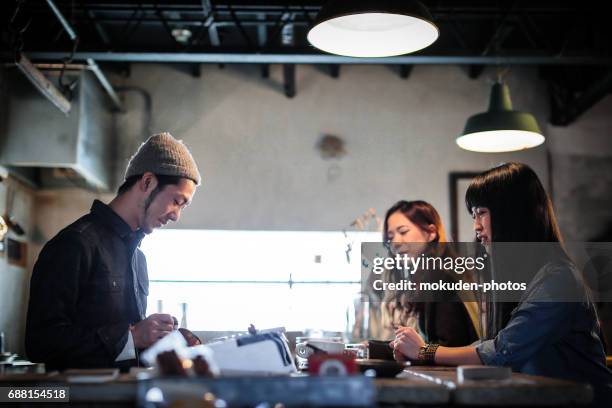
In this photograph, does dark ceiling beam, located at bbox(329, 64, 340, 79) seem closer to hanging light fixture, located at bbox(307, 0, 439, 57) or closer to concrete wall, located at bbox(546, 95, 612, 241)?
concrete wall, located at bbox(546, 95, 612, 241)

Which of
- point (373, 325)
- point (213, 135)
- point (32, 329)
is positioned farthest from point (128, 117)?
point (32, 329)

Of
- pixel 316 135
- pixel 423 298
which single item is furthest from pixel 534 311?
pixel 316 135

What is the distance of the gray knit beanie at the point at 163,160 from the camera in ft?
8.48

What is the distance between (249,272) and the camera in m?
7.50

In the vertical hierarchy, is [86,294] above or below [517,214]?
below

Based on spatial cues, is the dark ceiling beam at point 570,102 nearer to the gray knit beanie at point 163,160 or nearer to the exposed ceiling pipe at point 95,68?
the exposed ceiling pipe at point 95,68

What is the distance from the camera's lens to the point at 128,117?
301 inches

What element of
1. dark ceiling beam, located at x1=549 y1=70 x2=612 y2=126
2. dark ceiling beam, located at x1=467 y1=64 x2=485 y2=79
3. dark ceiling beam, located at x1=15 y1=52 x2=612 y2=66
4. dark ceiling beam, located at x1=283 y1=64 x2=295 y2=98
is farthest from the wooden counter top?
dark ceiling beam, located at x1=467 y1=64 x2=485 y2=79

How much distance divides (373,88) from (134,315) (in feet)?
18.9

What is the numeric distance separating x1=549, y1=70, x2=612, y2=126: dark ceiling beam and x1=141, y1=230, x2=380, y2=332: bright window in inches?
96.1

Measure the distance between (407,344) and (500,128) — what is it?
2.64 meters

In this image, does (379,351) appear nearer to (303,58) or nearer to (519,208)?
(519,208)

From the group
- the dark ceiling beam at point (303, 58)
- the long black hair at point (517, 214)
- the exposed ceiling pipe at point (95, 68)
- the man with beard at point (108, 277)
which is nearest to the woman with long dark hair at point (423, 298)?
the long black hair at point (517, 214)

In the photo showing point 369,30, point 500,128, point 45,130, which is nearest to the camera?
point 369,30
